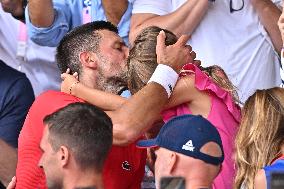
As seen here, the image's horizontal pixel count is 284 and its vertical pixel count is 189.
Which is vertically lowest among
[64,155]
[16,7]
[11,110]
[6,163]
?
[6,163]

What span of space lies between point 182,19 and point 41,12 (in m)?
0.96

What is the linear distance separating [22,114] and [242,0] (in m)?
1.67

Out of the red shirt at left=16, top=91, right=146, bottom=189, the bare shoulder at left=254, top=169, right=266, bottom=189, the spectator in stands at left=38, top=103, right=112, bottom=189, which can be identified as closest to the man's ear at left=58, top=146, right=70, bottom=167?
the spectator in stands at left=38, top=103, right=112, bottom=189

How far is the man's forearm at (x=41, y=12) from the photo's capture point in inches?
230

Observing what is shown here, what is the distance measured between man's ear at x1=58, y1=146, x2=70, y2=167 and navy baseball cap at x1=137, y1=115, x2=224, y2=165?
1.24 feet

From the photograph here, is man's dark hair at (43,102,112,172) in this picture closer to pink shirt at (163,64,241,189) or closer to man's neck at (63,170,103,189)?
man's neck at (63,170,103,189)

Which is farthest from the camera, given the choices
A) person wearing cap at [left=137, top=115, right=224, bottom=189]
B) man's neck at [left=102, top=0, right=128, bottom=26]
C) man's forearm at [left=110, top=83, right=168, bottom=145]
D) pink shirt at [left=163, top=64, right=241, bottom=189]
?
man's neck at [left=102, top=0, right=128, bottom=26]

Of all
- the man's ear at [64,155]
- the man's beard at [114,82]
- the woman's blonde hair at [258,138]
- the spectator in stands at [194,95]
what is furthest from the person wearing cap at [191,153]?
the man's beard at [114,82]

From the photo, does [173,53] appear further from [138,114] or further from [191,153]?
[191,153]

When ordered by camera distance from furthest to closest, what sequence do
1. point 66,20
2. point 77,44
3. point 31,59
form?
point 31,59, point 66,20, point 77,44

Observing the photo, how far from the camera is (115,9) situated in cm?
598

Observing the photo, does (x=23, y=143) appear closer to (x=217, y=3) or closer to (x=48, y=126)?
(x=48, y=126)

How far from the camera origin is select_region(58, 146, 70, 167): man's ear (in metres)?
3.56

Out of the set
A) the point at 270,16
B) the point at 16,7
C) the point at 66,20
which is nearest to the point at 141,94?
the point at 270,16
